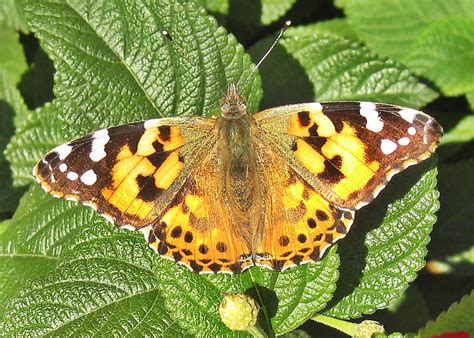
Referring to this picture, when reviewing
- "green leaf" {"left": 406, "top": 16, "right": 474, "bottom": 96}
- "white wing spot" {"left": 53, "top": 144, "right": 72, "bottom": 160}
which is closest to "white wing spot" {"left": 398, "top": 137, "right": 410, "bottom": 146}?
"white wing spot" {"left": 53, "top": 144, "right": 72, "bottom": 160}

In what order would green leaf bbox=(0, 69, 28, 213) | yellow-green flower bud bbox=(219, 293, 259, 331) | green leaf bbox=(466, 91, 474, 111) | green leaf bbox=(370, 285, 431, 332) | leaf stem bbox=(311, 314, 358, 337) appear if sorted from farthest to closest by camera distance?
green leaf bbox=(466, 91, 474, 111)
green leaf bbox=(0, 69, 28, 213)
green leaf bbox=(370, 285, 431, 332)
leaf stem bbox=(311, 314, 358, 337)
yellow-green flower bud bbox=(219, 293, 259, 331)

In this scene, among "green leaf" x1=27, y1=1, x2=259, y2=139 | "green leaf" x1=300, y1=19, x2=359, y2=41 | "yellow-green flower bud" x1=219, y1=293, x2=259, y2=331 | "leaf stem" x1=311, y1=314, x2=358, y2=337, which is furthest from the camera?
"green leaf" x1=300, y1=19, x2=359, y2=41

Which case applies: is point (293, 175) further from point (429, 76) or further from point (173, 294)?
point (429, 76)

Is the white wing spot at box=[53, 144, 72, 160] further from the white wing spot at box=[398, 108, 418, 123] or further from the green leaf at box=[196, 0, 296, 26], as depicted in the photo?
the green leaf at box=[196, 0, 296, 26]

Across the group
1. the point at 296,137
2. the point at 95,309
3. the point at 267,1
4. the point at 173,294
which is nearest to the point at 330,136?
the point at 296,137

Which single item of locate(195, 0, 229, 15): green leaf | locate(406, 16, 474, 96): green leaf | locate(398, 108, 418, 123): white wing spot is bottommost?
locate(406, 16, 474, 96): green leaf

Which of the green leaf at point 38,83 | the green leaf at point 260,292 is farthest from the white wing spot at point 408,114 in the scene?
the green leaf at point 38,83
